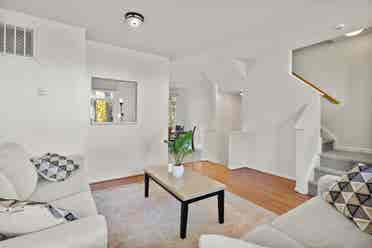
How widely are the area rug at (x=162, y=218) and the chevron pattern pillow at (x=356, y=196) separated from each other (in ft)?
2.74

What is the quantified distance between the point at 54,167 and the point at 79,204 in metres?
0.72

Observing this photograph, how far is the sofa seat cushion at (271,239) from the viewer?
1084mm

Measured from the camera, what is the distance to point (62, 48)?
108 inches

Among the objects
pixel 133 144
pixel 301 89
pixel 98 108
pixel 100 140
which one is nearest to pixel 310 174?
pixel 301 89

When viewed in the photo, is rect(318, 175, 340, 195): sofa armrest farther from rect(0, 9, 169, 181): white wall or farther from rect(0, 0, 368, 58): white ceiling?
rect(0, 9, 169, 181): white wall

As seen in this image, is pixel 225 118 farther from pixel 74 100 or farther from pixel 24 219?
pixel 24 219

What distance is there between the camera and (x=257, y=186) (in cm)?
330

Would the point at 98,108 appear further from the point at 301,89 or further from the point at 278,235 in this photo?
the point at 301,89

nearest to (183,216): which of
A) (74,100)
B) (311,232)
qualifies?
(311,232)

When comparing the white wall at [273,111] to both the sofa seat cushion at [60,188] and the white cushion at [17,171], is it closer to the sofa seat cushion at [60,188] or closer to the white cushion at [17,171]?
the sofa seat cushion at [60,188]

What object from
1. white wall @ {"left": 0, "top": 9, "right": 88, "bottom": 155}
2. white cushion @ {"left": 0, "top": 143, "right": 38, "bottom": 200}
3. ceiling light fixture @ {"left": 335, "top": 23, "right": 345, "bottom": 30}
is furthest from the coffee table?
ceiling light fixture @ {"left": 335, "top": 23, "right": 345, "bottom": 30}

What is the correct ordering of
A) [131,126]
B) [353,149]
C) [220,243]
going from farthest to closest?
[131,126], [353,149], [220,243]

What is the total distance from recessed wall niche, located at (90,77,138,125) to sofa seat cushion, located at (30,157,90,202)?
152cm

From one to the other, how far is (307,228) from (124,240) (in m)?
1.58
